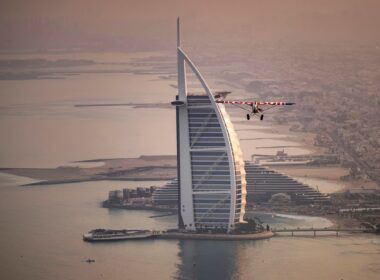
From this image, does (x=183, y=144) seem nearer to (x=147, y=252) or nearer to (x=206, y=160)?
(x=206, y=160)

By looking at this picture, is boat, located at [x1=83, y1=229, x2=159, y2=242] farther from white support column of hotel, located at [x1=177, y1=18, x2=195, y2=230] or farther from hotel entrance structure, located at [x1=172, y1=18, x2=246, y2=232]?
white support column of hotel, located at [x1=177, y1=18, x2=195, y2=230]

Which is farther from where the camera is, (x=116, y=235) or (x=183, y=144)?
(x=183, y=144)

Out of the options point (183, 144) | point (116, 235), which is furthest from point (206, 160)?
point (116, 235)

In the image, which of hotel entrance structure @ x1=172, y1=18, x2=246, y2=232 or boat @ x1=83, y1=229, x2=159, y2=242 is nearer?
boat @ x1=83, y1=229, x2=159, y2=242

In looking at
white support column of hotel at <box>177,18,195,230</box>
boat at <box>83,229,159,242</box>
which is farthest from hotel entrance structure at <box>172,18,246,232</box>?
boat at <box>83,229,159,242</box>

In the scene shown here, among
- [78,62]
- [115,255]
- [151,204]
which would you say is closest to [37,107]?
[78,62]

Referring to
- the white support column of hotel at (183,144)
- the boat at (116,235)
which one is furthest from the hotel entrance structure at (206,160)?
the boat at (116,235)
